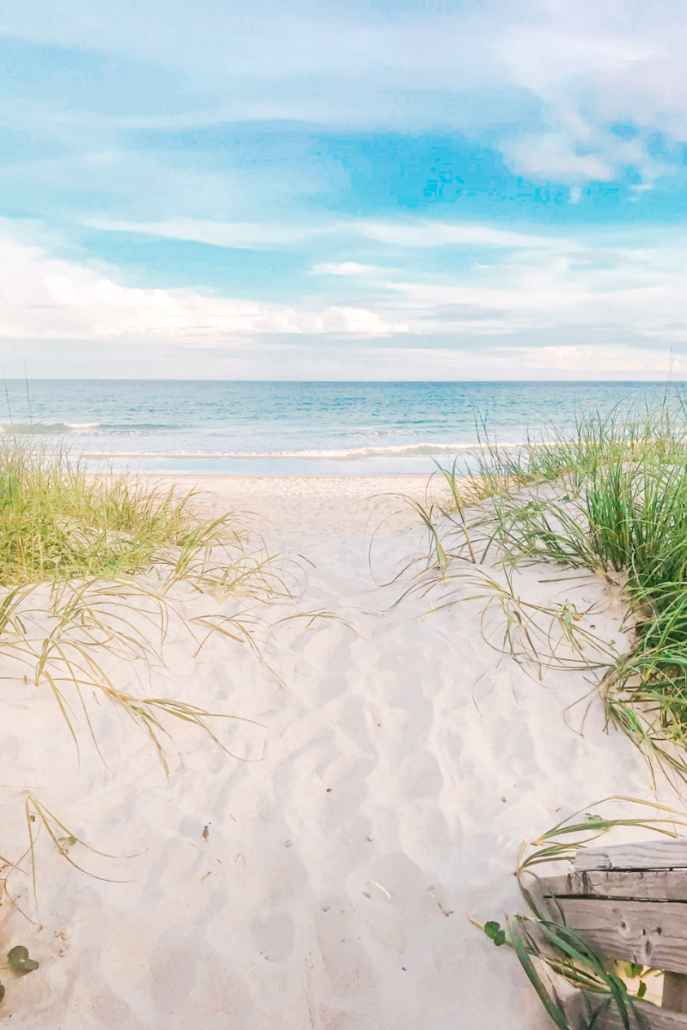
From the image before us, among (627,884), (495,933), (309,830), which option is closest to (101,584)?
(309,830)

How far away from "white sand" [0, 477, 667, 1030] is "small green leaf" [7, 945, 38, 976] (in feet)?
0.09

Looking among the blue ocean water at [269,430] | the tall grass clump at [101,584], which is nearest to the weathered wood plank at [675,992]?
the tall grass clump at [101,584]

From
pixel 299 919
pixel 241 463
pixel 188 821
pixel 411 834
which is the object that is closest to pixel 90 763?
pixel 188 821

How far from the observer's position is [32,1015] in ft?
5.76

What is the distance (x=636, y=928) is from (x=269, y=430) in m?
27.3

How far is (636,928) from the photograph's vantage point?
5.15 ft

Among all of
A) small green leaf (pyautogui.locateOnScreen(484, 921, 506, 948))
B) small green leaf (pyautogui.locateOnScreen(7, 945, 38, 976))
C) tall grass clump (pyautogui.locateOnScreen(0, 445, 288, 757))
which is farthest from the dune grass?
small green leaf (pyautogui.locateOnScreen(484, 921, 506, 948))

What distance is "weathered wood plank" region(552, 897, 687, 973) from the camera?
A: 147cm

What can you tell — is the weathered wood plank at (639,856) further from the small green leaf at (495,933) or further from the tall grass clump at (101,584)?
the tall grass clump at (101,584)

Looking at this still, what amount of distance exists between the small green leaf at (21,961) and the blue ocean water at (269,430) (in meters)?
3.11

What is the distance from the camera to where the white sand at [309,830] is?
184 cm

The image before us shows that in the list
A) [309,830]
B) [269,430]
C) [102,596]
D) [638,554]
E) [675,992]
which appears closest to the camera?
[675,992]

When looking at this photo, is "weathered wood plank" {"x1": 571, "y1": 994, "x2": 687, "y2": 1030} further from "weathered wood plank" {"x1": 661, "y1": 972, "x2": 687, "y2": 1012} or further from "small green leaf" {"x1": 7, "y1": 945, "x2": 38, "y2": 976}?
"small green leaf" {"x1": 7, "y1": 945, "x2": 38, "y2": 976}

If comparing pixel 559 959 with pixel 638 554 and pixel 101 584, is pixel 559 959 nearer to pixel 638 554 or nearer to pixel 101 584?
pixel 638 554
